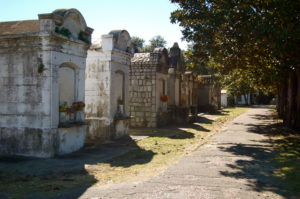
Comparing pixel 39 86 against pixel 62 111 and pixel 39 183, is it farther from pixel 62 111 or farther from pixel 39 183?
pixel 39 183

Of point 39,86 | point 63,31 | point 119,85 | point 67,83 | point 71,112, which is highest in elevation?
point 63,31

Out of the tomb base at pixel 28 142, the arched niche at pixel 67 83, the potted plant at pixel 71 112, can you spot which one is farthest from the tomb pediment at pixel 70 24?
the tomb base at pixel 28 142

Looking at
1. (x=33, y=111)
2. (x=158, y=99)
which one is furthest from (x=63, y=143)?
(x=158, y=99)

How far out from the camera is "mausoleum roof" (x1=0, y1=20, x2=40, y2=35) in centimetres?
933

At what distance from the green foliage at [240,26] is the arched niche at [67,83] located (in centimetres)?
440

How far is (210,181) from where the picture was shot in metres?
6.39

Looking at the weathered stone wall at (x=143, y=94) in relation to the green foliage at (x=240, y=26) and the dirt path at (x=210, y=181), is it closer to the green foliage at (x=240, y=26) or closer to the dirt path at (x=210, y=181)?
the green foliage at (x=240, y=26)

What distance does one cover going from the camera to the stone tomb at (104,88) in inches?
472

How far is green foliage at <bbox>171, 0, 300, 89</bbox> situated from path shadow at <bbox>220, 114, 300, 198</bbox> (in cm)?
323

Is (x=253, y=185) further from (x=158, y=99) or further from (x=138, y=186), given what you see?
(x=158, y=99)

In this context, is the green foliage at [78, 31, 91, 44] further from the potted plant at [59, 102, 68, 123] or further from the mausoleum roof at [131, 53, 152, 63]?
the mausoleum roof at [131, 53, 152, 63]

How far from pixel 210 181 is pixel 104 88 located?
669 centimetres

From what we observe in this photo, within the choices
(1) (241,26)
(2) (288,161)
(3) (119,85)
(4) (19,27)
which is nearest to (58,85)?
(4) (19,27)

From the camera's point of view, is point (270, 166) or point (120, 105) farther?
point (120, 105)
